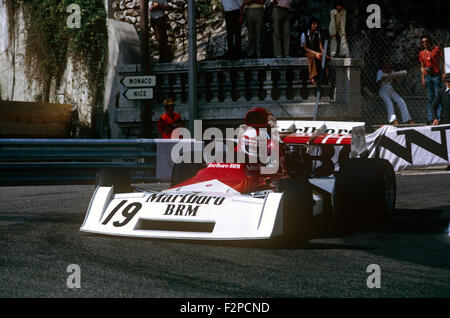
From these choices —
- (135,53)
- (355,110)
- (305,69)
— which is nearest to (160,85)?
(135,53)

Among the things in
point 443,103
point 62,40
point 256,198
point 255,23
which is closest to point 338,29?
point 255,23

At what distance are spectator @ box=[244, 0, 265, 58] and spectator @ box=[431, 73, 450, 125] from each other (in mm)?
3444

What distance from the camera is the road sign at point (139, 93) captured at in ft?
40.7

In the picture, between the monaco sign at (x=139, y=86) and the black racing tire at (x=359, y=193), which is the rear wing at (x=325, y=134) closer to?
the black racing tire at (x=359, y=193)

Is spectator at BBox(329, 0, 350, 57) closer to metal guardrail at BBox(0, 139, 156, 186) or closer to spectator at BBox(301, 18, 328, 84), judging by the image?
spectator at BBox(301, 18, 328, 84)

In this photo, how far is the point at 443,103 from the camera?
13.1m

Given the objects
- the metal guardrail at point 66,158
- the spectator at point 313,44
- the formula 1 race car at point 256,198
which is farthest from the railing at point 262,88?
the formula 1 race car at point 256,198

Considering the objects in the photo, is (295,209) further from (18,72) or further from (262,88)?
(18,72)

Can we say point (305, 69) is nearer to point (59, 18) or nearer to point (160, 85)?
point (160, 85)

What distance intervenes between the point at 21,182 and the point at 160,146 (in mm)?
2267

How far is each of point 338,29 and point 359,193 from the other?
347 inches

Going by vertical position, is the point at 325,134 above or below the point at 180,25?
below

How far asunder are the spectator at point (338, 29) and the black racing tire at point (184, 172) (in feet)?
27.1

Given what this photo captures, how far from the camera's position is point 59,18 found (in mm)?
19891
